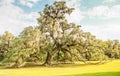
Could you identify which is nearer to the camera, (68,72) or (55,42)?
(68,72)

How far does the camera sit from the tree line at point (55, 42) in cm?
3431

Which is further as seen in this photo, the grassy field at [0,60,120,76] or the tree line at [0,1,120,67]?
the tree line at [0,1,120,67]

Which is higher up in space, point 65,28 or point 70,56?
point 65,28

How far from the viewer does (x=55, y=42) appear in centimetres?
3769

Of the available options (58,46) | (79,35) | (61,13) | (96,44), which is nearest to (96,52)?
(96,44)

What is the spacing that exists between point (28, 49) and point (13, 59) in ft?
8.17

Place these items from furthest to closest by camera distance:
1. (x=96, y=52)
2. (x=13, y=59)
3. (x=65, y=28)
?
(x=65, y=28)
(x=96, y=52)
(x=13, y=59)

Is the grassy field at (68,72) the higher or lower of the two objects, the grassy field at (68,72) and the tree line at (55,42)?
the lower

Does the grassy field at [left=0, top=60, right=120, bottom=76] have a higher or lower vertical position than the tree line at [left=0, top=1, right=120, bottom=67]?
lower

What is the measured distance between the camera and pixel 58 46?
37.7 m

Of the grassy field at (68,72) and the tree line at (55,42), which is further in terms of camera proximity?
the tree line at (55,42)

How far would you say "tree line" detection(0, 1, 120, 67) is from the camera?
34.3m

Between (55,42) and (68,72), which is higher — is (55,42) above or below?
above

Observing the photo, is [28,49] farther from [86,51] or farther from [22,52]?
[86,51]
